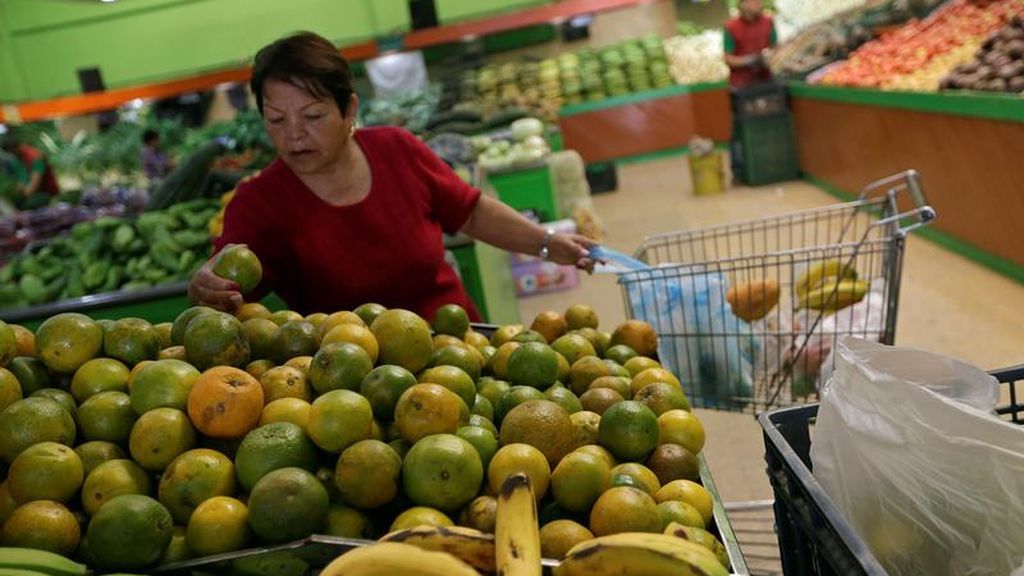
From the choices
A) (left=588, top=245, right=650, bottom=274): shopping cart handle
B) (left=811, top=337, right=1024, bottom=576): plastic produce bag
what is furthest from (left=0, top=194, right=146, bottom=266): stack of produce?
(left=811, top=337, right=1024, bottom=576): plastic produce bag

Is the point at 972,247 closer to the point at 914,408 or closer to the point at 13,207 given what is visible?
the point at 914,408

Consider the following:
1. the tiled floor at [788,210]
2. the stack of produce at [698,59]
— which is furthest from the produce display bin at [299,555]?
the stack of produce at [698,59]

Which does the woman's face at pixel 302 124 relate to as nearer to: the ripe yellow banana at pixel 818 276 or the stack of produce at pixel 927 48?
the ripe yellow banana at pixel 818 276

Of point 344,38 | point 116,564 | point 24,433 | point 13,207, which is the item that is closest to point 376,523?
point 116,564

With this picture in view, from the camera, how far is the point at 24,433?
48.5 inches

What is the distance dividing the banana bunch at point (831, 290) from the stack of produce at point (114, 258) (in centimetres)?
271

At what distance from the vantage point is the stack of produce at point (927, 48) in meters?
5.50

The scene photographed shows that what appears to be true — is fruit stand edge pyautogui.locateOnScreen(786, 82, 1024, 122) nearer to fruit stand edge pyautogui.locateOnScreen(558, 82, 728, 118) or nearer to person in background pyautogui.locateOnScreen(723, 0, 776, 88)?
person in background pyautogui.locateOnScreen(723, 0, 776, 88)

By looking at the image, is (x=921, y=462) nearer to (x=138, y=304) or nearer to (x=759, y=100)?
(x=138, y=304)

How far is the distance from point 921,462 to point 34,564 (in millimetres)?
1129

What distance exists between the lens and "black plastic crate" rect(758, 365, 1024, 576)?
871 mm

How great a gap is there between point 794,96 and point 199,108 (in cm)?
1034

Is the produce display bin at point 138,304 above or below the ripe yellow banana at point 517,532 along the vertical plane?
below

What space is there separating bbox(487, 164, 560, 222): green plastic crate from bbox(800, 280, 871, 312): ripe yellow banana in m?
3.68
